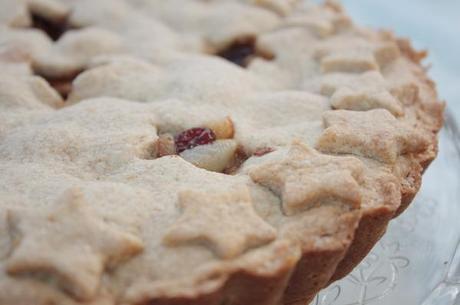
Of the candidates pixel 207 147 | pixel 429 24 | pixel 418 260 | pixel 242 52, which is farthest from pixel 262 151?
pixel 429 24

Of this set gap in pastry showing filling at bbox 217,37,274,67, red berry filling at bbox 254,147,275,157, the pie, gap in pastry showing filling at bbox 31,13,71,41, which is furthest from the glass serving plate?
gap in pastry showing filling at bbox 31,13,71,41

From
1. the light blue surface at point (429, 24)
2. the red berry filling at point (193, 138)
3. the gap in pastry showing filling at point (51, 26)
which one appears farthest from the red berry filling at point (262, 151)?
the light blue surface at point (429, 24)

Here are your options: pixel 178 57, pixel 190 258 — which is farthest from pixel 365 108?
pixel 190 258

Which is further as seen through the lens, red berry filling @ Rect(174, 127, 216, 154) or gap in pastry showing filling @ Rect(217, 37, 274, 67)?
gap in pastry showing filling @ Rect(217, 37, 274, 67)

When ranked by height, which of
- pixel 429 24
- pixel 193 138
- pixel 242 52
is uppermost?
pixel 193 138

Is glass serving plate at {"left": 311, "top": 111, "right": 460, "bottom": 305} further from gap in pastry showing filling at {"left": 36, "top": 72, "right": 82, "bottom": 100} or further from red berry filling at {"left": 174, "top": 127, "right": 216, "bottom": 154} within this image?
gap in pastry showing filling at {"left": 36, "top": 72, "right": 82, "bottom": 100}

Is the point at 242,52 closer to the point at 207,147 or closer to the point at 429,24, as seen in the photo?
the point at 207,147

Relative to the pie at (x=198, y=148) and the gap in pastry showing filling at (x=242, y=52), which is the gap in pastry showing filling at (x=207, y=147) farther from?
the gap in pastry showing filling at (x=242, y=52)
